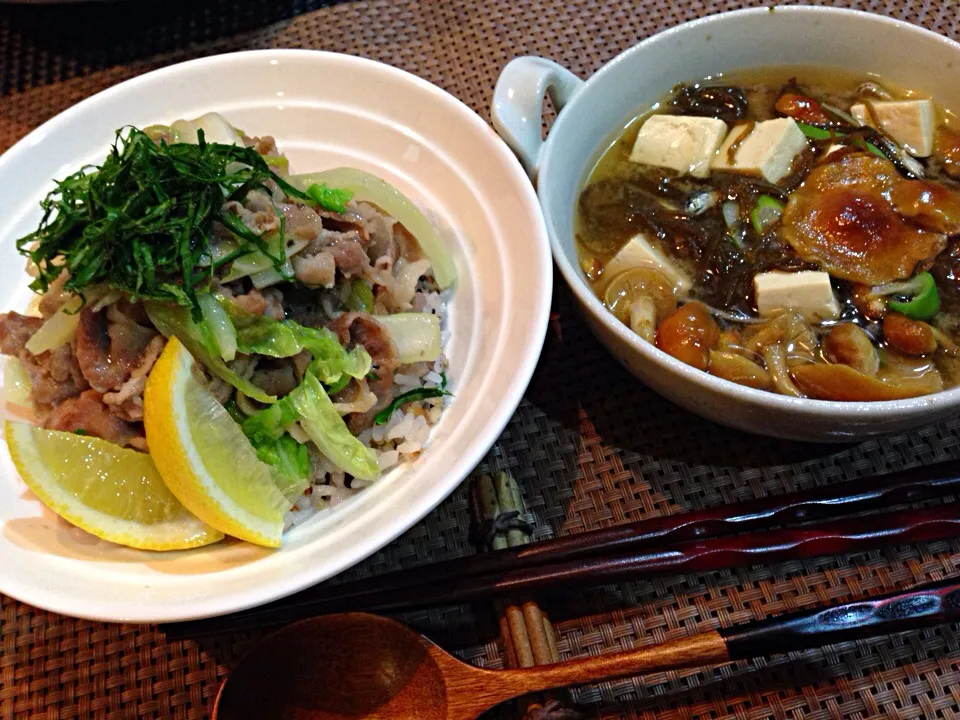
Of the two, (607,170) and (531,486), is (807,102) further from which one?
(531,486)

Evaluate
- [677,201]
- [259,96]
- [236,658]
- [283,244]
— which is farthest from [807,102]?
[236,658]

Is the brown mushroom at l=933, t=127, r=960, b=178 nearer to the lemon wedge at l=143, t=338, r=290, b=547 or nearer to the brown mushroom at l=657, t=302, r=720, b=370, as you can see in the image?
the brown mushroom at l=657, t=302, r=720, b=370

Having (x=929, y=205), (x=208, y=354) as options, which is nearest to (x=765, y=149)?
(x=929, y=205)

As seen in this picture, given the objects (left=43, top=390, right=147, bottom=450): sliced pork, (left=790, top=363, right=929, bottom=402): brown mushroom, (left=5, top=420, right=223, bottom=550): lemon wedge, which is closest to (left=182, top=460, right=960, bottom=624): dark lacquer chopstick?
(left=790, top=363, right=929, bottom=402): brown mushroom

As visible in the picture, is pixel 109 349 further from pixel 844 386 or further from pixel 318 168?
pixel 844 386

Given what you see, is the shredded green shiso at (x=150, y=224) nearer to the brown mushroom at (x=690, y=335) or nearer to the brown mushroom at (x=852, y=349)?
the brown mushroom at (x=690, y=335)

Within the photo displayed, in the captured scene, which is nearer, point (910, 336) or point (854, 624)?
point (854, 624)
